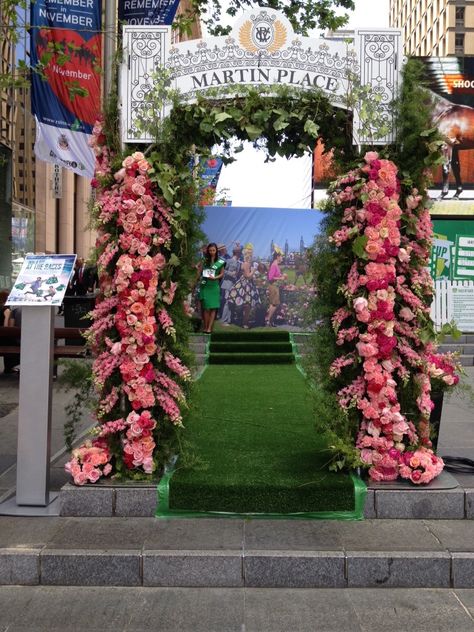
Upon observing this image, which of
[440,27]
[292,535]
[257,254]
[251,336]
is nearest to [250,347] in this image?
[251,336]

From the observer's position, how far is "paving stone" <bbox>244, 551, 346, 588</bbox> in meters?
4.26

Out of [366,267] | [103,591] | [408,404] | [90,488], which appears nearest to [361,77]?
[366,267]

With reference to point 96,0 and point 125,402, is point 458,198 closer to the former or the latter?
point 96,0

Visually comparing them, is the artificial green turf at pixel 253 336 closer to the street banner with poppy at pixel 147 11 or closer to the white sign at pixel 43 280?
the street banner with poppy at pixel 147 11

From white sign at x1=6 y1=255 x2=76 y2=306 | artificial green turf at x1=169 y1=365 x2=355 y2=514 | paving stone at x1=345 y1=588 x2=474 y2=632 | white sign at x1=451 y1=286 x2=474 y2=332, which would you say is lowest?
paving stone at x1=345 y1=588 x2=474 y2=632

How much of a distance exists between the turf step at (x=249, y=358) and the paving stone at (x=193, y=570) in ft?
28.3

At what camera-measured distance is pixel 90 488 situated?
197 inches

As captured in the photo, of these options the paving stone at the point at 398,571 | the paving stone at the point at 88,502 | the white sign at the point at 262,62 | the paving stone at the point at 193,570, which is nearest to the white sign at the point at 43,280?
the white sign at the point at 262,62

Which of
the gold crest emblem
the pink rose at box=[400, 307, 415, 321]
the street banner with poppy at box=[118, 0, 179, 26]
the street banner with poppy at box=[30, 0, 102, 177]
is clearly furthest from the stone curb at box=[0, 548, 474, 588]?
the street banner with poppy at box=[118, 0, 179, 26]

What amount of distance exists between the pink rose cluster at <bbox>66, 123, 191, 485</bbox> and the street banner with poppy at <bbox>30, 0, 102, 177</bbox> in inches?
183

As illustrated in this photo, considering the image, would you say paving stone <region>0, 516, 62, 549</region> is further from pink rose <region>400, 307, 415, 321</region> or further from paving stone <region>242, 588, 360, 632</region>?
pink rose <region>400, 307, 415, 321</region>

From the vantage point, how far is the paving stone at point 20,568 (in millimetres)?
4281

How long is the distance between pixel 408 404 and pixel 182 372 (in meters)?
1.80

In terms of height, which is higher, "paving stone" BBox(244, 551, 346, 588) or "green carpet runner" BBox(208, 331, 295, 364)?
"green carpet runner" BBox(208, 331, 295, 364)
